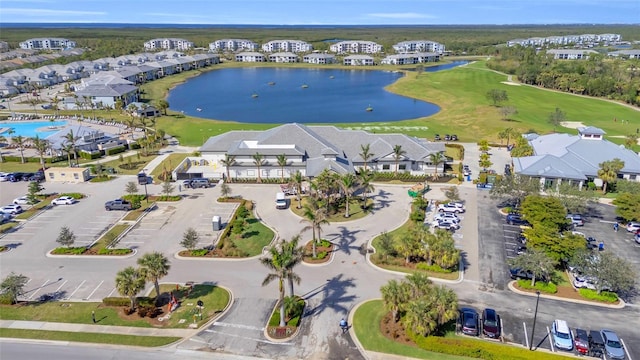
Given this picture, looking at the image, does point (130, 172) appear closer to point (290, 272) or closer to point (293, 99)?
point (290, 272)

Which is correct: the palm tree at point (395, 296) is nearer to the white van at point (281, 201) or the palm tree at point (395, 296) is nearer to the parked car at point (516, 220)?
the parked car at point (516, 220)

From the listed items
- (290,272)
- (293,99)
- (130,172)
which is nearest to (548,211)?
(290,272)

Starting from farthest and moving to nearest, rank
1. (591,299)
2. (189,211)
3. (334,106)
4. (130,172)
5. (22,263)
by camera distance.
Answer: (334,106)
(130,172)
(189,211)
(22,263)
(591,299)

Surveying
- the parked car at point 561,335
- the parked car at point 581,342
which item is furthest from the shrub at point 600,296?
the parked car at point 581,342

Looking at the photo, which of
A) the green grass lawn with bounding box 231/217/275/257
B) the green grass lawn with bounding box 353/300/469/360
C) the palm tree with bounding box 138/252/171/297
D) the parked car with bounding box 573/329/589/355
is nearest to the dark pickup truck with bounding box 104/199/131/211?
the green grass lawn with bounding box 231/217/275/257

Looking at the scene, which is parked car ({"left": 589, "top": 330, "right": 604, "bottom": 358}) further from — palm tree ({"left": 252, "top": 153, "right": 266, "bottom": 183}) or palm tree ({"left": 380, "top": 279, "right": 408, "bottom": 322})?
palm tree ({"left": 252, "top": 153, "right": 266, "bottom": 183})
